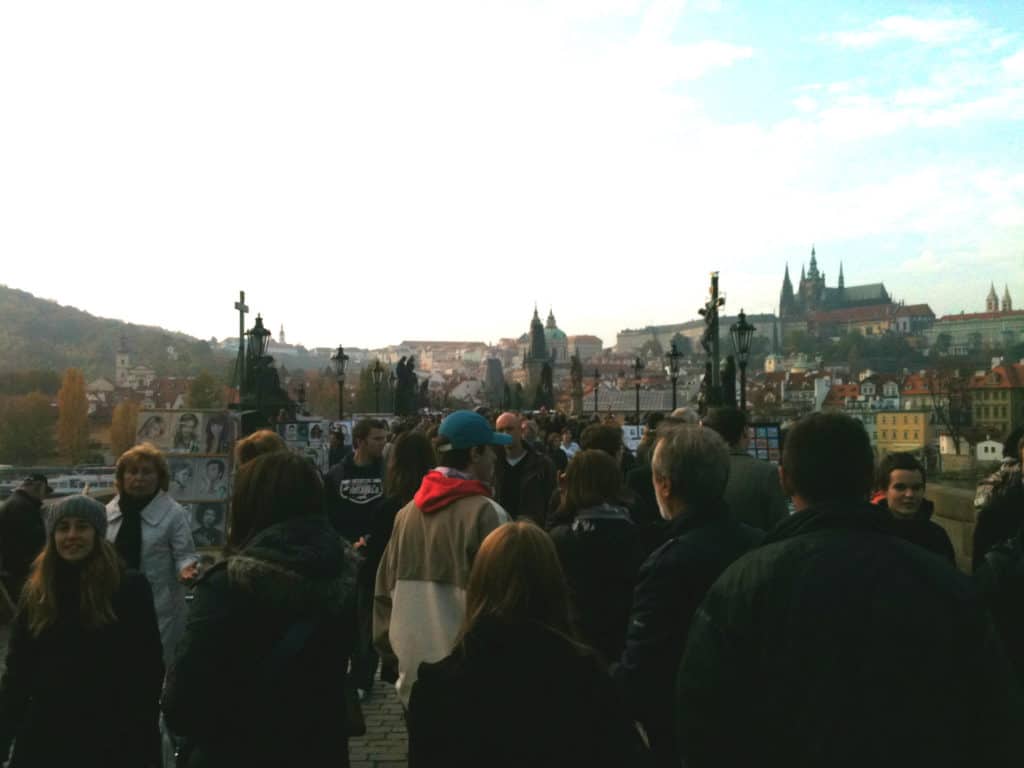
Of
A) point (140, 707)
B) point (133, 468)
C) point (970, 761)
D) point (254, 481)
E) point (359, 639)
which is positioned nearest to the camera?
point (970, 761)

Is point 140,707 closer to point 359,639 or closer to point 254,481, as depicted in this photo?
point 254,481

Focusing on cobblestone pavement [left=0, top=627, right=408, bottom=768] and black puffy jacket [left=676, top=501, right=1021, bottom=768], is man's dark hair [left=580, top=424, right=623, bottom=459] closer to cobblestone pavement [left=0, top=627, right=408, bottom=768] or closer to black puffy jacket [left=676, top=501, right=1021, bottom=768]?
cobblestone pavement [left=0, top=627, right=408, bottom=768]

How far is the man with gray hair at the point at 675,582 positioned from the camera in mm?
3395

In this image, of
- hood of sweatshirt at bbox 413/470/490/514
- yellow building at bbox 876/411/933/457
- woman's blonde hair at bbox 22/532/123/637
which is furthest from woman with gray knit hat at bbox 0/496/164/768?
yellow building at bbox 876/411/933/457

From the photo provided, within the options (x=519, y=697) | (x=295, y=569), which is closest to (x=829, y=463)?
(x=519, y=697)

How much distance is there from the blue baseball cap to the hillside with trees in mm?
137418

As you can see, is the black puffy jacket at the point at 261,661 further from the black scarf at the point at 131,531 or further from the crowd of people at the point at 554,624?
the black scarf at the point at 131,531

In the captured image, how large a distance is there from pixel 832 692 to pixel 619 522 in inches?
94.0

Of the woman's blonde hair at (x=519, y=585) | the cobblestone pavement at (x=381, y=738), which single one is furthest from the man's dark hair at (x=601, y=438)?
the woman's blonde hair at (x=519, y=585)

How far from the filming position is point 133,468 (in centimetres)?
525

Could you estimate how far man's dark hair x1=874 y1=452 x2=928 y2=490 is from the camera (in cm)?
568

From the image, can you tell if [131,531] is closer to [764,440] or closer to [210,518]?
[210,518]

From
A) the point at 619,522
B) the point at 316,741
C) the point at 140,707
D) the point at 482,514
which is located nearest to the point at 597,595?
the point at 619,522

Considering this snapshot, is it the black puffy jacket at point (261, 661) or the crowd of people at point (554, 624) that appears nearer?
the crowd of people at point (554, 624)
